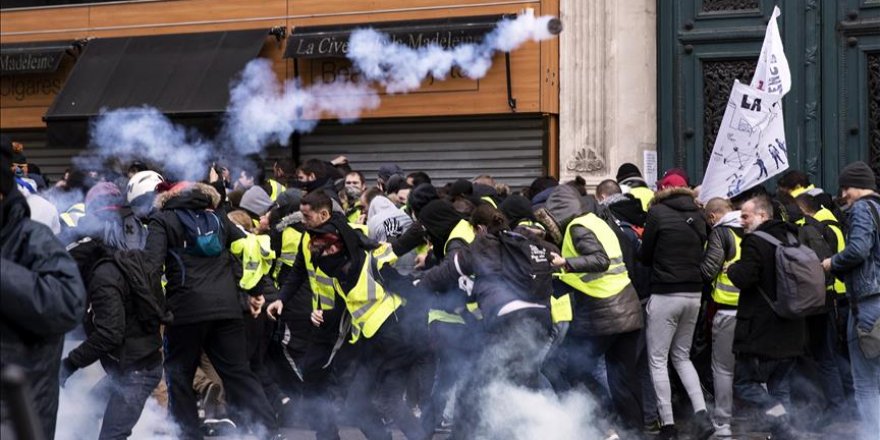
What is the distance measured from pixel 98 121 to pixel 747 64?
23.8 feet

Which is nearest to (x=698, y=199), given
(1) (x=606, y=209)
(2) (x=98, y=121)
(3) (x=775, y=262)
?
(1) (x=606, y=209)

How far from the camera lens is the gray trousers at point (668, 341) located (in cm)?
966

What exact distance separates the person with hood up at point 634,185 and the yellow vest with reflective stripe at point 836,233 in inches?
50.5

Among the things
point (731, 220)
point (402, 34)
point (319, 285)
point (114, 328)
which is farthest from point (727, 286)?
point (402, 34)

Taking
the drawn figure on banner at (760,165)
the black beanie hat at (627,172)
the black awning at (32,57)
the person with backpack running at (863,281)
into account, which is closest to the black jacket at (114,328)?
the person with backpack running at (863,281)

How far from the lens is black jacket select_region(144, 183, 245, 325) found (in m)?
8.48

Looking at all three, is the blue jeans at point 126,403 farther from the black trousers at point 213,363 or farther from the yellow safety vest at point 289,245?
the yellow safety vest at point 289,245

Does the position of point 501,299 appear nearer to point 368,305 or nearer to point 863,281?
point 368,305

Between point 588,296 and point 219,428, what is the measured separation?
2876mm

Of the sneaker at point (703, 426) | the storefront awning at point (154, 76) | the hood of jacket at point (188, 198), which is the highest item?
the storefront awning at point (154, 76)

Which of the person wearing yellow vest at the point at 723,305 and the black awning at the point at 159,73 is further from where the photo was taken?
the black awning at the point at 159,73

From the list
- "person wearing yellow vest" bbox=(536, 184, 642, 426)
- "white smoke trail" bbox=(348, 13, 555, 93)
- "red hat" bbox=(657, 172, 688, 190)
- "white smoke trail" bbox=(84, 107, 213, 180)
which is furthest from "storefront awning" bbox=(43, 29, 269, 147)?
"person wearing yellow vest" bbox=(536, 184, 642, 426)

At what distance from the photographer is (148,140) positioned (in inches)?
598

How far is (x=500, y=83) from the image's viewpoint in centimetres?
1469
